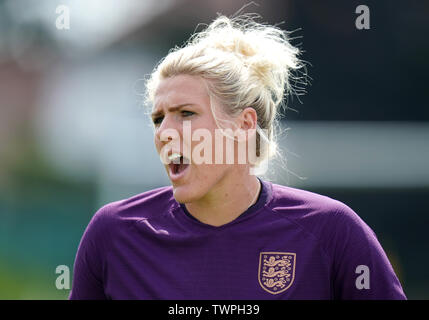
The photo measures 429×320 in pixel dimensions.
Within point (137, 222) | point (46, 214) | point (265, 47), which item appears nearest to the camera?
point (137, 222)

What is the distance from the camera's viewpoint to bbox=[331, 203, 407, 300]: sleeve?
204 centimetres

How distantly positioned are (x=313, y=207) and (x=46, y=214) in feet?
13.3

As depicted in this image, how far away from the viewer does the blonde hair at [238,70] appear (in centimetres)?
222

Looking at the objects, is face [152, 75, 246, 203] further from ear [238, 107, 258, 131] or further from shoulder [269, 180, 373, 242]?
shoulder [269, 180, 373, 242]

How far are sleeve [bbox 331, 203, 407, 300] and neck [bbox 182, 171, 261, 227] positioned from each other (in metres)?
0.34

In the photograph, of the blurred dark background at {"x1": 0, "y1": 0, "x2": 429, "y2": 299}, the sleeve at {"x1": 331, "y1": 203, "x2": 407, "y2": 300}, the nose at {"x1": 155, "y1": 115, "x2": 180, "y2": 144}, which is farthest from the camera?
the blurred dark background at {"x1": 0, "y1": 0, "x2": 429, "y2": 299}

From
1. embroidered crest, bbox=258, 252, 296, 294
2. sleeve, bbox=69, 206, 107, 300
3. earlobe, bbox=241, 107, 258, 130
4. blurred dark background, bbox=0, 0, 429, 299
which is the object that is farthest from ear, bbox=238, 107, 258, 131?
blurred dark background, bbox=0, 0, 429, 299

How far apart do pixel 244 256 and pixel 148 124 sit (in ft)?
12.0

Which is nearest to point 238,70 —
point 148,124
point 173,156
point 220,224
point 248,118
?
point 248,118

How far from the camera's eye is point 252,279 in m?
2.07

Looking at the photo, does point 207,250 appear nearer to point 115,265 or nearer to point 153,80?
point 115,265

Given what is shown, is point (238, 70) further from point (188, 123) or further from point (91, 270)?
point (91, 270)

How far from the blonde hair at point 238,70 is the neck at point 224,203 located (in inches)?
8.3

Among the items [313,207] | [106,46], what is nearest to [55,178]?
[106,46]
